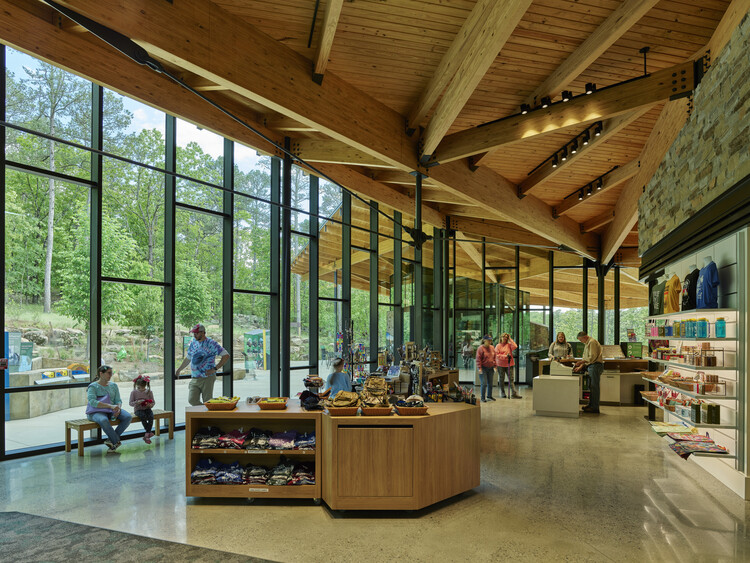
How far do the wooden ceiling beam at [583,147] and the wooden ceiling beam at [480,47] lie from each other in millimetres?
2266

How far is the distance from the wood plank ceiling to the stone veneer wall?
366 mm

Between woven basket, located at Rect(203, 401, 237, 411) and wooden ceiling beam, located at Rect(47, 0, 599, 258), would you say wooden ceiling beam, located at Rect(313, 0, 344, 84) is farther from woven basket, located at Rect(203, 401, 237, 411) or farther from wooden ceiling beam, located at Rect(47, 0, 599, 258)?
woven basket, located at Rect(203, 401, 237, 411)

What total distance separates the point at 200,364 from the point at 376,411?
3582 millimetres

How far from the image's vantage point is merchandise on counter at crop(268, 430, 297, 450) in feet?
16.9

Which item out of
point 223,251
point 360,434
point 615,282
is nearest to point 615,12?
point 360,434

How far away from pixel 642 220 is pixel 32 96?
9519 mm

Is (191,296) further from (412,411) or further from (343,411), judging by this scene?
(412,411)

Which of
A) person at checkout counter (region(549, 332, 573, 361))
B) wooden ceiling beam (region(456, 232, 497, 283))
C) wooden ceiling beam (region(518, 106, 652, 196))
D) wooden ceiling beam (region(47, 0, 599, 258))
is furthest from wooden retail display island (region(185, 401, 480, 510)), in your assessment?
wooden ceiling beam (region(456, 232, 497, 283))

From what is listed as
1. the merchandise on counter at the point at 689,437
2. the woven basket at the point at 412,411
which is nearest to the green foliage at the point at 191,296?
the woven basket at the point at 412,411

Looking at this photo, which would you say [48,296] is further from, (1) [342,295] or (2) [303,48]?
(1) [342,295]

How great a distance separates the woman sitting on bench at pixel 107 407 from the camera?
6691 millimetres

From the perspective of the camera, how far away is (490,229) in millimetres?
14461

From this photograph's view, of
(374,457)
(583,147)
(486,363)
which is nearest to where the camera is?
(374,457)

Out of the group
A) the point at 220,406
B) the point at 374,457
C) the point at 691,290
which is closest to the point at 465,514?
the point at 374,457
